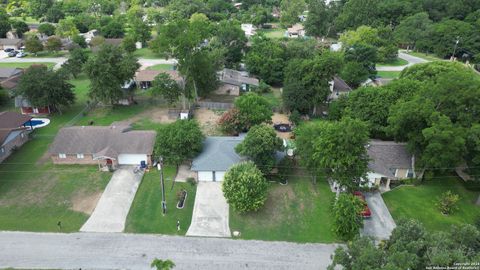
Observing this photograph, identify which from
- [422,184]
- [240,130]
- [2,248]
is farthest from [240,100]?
[2,248]

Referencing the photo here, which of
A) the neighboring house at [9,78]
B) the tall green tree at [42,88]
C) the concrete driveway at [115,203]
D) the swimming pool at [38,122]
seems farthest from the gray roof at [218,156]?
the neighboring house at [9,78]

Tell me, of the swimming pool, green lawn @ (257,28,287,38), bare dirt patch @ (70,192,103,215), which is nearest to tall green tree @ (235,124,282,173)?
bare dirt patch @ (70,192,103,215)

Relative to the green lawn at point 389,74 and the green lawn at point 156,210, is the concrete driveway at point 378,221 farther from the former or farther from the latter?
the green lawn at point 389,74

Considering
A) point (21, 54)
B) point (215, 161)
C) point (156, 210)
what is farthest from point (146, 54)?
point (156, 210)

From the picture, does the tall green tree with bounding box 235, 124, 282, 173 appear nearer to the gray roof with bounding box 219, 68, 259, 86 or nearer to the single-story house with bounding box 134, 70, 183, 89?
the gray roof with bounding box 219, 68, 259, 86

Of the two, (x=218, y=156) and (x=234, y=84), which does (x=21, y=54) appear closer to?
(x=234, y=84)

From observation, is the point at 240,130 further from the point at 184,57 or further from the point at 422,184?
the point at 422,184
